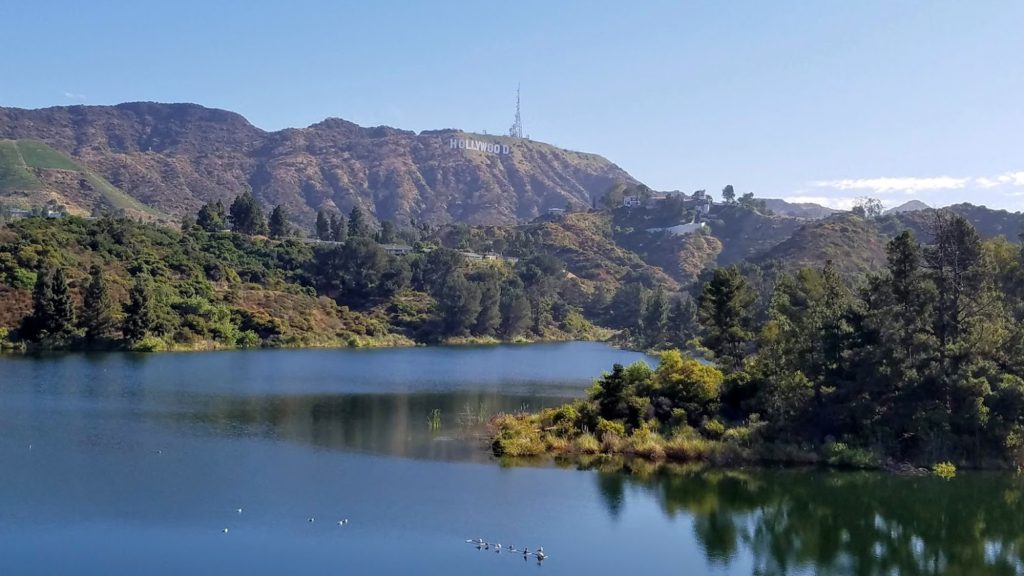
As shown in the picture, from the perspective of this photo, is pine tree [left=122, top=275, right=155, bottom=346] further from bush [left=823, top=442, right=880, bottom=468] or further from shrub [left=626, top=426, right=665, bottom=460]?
bush [left=823, top=442, right=880, bottom=468]

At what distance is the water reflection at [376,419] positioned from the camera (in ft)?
143

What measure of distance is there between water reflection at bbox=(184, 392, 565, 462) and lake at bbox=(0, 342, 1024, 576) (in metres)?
0.26

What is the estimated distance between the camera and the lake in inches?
1062

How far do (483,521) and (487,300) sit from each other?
3745 inches

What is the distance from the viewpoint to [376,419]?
51.2m

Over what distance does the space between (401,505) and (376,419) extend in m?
19.5

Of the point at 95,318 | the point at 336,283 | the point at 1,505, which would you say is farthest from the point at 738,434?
the point at 336,283

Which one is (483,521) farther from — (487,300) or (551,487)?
(487,300)

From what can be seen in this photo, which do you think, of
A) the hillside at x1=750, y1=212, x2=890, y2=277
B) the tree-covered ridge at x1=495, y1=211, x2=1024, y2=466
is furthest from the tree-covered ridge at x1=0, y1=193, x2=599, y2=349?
the tree-covered ridge at x1=495, y1=211, x2=1024, y2=466

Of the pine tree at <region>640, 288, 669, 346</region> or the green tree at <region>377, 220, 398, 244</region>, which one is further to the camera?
the green tree at <region>377, 220, 398, 244</region>

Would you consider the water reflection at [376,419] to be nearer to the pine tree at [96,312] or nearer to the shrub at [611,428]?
the shrub at [611,428]

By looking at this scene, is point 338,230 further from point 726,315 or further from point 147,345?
point 726,315

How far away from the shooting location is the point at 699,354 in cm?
9769

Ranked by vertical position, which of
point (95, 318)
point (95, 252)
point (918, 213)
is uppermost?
point (918, 213)
